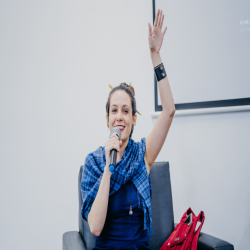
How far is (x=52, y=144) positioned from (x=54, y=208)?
46 centimetres

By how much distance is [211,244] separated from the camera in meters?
1.09

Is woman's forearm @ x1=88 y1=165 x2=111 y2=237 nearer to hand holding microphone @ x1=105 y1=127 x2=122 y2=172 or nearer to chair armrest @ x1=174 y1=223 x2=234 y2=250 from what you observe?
hand holding microphone @ x1=105 y1=127 x2=122 y2=172

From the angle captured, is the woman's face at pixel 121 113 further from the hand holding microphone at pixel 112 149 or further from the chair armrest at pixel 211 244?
the chair armrest at pixel 211 244

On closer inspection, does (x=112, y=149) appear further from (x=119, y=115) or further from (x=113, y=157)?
(x=119, y=115)

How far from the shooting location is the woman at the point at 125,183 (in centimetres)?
110

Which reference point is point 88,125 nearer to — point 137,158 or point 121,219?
point 137,158

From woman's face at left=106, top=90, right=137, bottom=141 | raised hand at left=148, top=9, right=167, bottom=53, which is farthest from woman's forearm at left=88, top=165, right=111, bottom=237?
raised hand at left=148, top=9, right=167, bottom=53

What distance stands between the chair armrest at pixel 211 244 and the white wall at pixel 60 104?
19.2 inches

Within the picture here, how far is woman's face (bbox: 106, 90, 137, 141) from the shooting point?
1.19 meters

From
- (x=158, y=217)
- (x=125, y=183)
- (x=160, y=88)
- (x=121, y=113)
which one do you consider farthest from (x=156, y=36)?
(x=158, y=217)

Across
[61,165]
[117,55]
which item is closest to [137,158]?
[61,165]

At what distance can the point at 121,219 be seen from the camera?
1.14 meters

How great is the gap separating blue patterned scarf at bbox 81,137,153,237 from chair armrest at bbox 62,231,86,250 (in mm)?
137

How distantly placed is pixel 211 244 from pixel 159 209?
1.17ft
